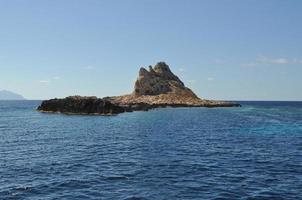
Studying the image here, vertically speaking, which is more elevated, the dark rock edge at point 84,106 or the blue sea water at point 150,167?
the dark rock edge at point 84,106

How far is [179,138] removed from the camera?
6969cm


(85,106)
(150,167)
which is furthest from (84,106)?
(150,167)

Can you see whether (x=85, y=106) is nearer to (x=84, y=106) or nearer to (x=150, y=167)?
(x=84, y=106)

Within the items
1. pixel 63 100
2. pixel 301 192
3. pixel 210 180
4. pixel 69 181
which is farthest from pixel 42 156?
pixel 63 100

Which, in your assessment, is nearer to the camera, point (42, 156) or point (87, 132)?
point (42, 156)

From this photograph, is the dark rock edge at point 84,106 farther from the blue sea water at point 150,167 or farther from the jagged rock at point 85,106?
the blue sea water at point 150,167

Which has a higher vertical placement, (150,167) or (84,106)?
(84,106)

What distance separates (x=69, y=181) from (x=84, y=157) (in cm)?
1303

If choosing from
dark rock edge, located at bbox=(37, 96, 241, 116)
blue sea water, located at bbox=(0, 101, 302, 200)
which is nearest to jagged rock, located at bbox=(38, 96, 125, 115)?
dark rock edge, located at bbox=(37, 96, 241, 116)

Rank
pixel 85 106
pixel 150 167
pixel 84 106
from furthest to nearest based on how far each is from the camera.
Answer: pixel 84 106 → pixel 85 106 → pixel 150 167

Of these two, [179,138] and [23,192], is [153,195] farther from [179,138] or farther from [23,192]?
[179,138]

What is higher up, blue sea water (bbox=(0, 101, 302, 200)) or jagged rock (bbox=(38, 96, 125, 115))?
jagged rock (bbox=(38, 96, 125, 115))

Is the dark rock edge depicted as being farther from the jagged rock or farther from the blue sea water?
the blue sea water

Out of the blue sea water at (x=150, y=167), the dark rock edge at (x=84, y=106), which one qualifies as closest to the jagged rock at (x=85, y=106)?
the dark rock edge at (x=84, y=106)
